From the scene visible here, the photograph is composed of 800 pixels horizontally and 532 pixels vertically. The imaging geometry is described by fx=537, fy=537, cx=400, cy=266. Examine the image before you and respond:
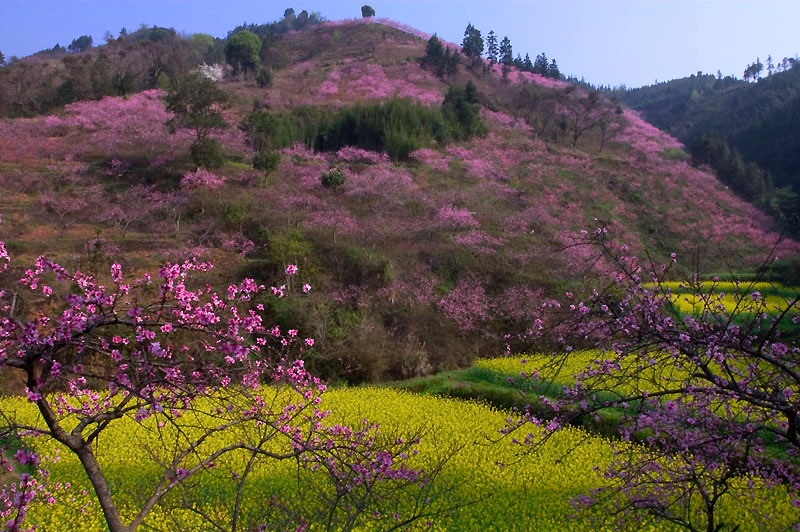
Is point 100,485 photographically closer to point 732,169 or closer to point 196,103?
point 196,103

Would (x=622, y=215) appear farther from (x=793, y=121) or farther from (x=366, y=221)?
(x=793, y=121)

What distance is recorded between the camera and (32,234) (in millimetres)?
21719

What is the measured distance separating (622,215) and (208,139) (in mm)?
25700

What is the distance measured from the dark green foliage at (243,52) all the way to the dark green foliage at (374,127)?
2224 cm

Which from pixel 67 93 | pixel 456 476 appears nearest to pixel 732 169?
pixel 456 476

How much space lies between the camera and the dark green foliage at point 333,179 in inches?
1118

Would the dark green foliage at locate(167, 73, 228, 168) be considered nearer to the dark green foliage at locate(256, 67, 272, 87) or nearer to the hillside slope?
the dark green foliage at locate(256, 67, 272, 87)

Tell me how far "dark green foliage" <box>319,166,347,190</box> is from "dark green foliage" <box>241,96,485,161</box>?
740cm

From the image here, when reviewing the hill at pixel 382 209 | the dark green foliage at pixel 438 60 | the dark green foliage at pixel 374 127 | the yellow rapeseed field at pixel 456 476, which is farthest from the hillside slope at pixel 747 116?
the yellow rapeseed field at pixel 456 476

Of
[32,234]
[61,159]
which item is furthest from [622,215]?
[61,159]

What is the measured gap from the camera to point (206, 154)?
94.6 ft

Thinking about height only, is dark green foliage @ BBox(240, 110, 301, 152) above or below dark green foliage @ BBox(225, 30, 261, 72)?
below

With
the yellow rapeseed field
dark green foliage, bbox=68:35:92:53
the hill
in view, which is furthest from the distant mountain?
dark green foliage, bbox=68:35:92:53

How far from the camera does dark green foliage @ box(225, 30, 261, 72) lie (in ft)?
194
